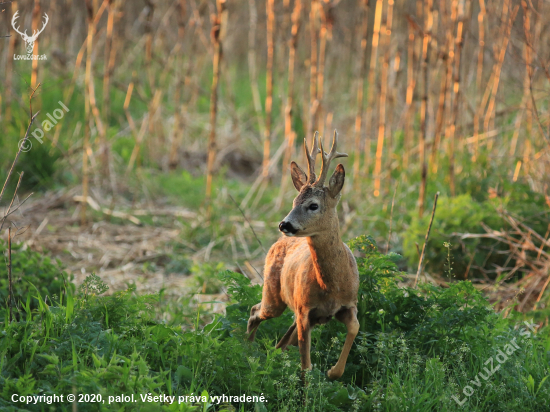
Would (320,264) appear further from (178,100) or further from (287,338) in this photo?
(178,100)

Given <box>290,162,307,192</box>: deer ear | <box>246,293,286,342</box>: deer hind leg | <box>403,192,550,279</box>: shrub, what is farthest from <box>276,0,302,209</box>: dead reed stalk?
<box>290,162,307,192</box>: deer ear

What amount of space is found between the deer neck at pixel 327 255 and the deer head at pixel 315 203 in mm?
32

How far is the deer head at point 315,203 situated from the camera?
8.54 ft

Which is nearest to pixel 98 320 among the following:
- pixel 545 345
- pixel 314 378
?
pixel 314 378

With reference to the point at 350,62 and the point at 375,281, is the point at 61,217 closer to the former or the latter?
the point at 375,281

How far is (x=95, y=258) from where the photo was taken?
5.79m

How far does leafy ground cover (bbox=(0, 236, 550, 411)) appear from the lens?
2564 millimetres

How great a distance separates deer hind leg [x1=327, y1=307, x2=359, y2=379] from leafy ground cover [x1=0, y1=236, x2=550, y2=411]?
8 cm

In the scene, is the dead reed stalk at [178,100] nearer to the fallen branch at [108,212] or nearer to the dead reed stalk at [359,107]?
the fallen branch at [108,212]

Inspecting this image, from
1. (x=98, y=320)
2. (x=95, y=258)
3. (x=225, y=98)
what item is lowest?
(x=95, y=258)

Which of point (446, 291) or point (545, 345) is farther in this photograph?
point (545, 345)

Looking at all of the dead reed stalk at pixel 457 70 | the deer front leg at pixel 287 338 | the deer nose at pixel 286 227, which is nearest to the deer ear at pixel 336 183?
the deer nose at pixel 286 227

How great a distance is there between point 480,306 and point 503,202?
2404 mm

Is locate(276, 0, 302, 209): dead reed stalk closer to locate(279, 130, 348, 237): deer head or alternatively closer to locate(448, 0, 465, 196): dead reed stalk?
locate(448, 0, 465, 196): dead reed stalk
